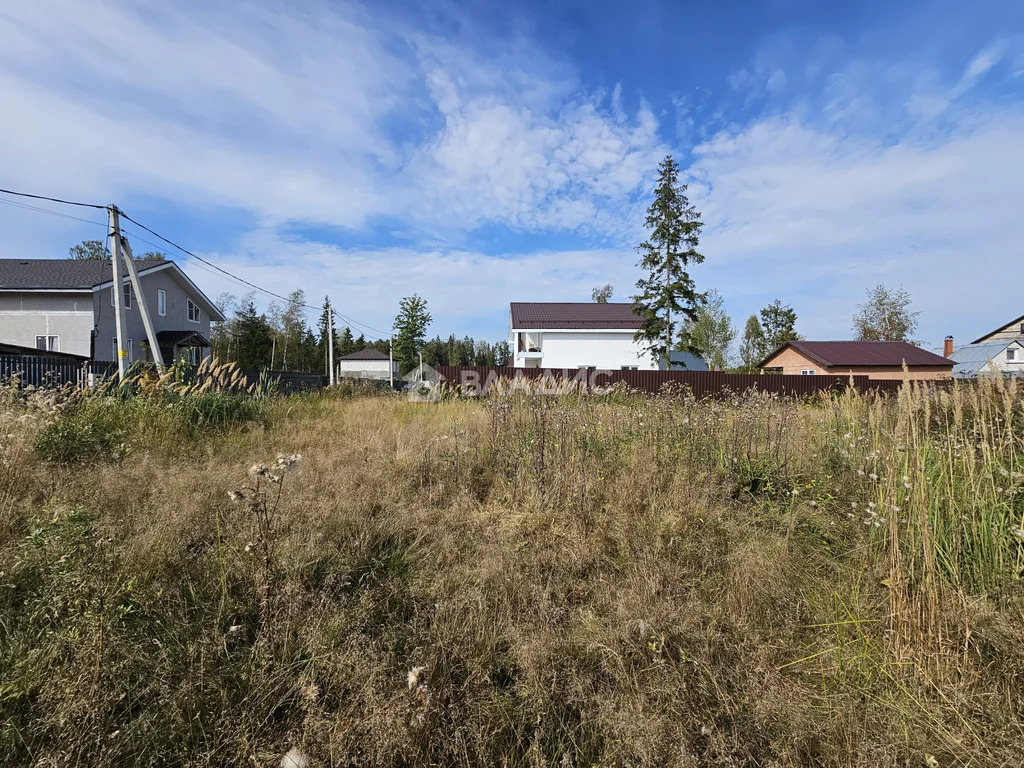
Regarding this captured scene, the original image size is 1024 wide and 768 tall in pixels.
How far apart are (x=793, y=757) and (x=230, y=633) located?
2.07m

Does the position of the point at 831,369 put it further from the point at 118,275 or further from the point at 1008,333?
the point at 118,275

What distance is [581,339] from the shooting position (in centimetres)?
2673

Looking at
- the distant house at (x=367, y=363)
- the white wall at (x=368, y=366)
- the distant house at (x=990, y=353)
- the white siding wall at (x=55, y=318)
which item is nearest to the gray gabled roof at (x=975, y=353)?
the distant house at (x=990, y=353)

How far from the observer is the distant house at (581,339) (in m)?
26.2

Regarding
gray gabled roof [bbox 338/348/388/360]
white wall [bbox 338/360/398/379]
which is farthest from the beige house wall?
gray gabled roof [bbox 338/348/388/360]

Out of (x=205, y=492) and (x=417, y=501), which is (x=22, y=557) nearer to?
(x=205, y=492)

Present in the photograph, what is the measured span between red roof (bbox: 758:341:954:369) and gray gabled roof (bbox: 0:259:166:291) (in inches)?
1442

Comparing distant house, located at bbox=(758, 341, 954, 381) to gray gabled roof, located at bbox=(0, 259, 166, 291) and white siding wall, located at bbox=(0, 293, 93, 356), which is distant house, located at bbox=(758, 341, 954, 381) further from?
white siding wall, located at bbox=(0, 293, 93, 356)

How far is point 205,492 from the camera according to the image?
9.62 feet

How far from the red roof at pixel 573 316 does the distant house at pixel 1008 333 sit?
105 ft

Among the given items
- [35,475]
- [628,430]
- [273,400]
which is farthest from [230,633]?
[273,400]

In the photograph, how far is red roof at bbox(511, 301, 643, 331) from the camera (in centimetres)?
2641

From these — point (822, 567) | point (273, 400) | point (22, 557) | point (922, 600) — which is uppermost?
point (273, 400)

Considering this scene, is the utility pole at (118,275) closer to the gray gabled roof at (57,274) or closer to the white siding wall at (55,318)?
the gray gabled roof at (57,274)
